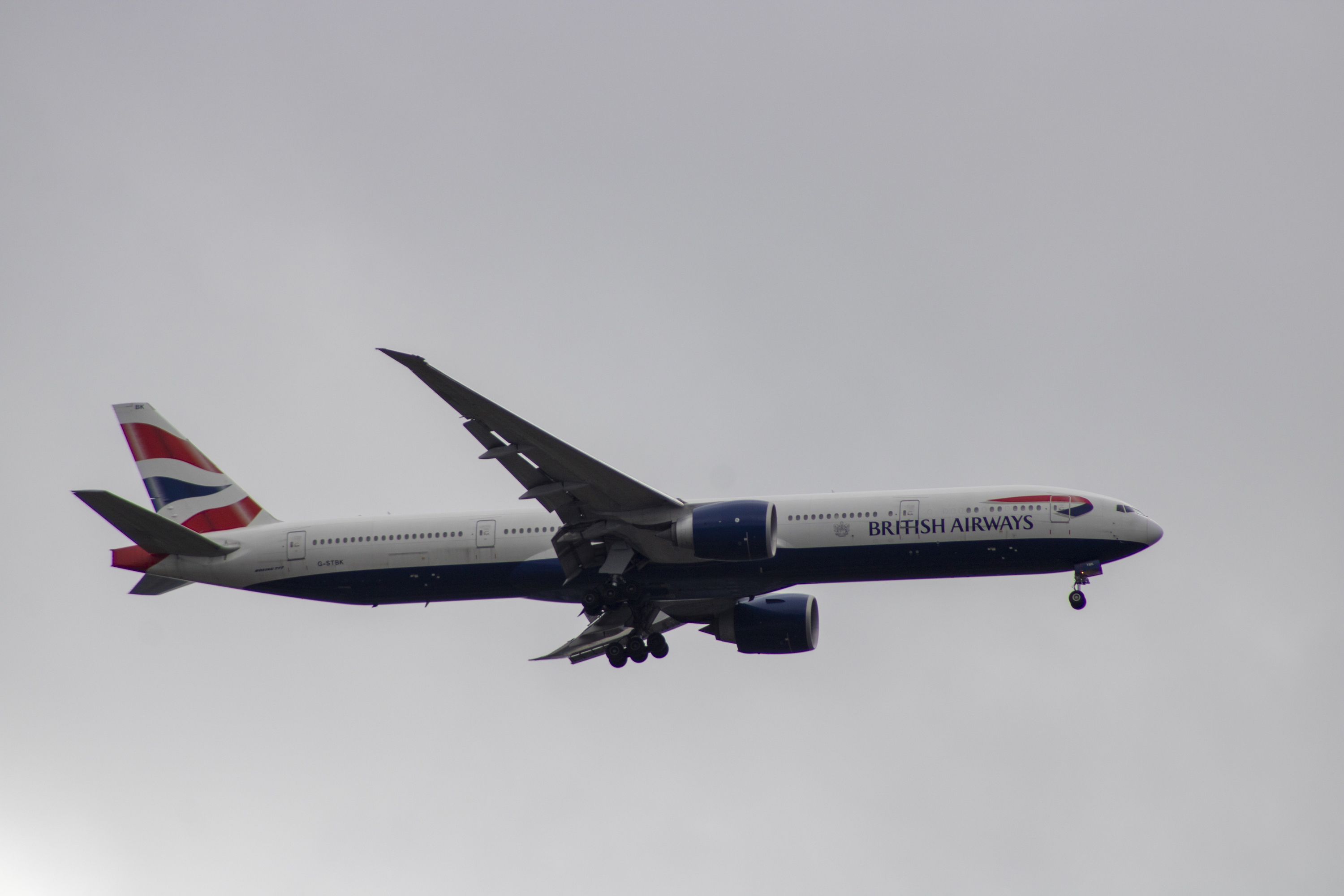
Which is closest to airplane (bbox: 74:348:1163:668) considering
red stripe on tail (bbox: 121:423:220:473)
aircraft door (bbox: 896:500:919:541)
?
aircraft door (bbox: 896:500:919:541)

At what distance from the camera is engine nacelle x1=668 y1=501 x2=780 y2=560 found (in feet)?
106

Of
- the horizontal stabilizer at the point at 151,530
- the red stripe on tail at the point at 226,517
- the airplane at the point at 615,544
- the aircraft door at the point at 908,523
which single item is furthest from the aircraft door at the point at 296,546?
the aircraft door at the point at 908,523

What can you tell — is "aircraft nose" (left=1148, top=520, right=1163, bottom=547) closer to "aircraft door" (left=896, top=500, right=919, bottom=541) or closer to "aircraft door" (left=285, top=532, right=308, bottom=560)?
"aircraft door" (left=896, top=500, right=919, bottom=541)

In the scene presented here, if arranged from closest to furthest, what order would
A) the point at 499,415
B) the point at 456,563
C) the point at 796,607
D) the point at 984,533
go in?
the point at 499,415
the point at 984,533
the point at 456,563
the point at 796,607

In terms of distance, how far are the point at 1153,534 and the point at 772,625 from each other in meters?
11.6

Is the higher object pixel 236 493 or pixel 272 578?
pixel 236 493

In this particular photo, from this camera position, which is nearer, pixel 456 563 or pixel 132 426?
pixel 456 563

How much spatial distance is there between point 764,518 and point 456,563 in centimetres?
951

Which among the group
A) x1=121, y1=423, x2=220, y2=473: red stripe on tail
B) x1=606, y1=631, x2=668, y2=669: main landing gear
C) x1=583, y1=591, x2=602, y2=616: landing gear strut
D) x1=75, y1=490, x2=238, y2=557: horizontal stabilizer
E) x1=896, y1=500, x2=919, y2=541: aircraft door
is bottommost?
x1=606, y1=631, x2=668, y2=669: main landing gear

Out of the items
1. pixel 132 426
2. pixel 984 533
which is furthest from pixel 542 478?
pixel 132 426

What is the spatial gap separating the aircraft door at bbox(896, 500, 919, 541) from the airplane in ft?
0.12

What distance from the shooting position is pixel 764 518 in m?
32.4

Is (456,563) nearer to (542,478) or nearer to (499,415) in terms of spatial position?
(542,478)

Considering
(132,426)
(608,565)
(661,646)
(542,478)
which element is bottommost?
(661,646)
